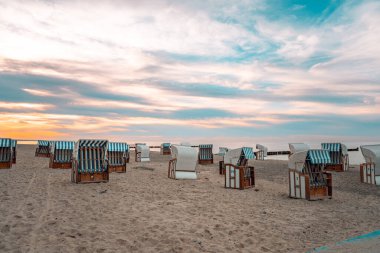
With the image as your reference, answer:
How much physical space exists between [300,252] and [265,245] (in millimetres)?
891

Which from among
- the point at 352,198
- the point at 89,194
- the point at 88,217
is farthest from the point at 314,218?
the point at 89,194

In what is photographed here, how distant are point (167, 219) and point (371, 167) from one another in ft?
55.3

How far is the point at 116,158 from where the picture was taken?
2450 cm

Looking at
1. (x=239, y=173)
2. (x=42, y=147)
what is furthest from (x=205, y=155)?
(x=42, y=147)

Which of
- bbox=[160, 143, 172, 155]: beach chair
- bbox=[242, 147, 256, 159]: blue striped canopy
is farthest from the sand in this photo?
bbox=[160, 143, 172, 155]: beach chair

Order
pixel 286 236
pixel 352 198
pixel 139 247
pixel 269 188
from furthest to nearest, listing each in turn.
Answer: pixel 269 188 → pixel 352 198 → pixel 286 236 → pixel 139 247

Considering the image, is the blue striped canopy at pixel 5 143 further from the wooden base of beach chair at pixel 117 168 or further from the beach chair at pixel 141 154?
the beach chair at pixel 141 154

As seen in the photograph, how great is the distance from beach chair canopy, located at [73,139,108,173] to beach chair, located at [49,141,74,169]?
9.00 meters

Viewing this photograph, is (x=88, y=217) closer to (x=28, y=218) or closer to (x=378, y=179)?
(x=28, y=218)

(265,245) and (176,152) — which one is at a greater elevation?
(176,152)

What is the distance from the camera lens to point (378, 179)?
66.2ft

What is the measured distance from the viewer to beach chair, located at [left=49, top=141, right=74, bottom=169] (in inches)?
1001

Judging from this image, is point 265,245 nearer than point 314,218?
Yes

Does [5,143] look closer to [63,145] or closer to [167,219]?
[63,145]
